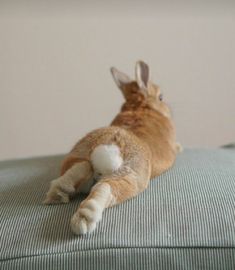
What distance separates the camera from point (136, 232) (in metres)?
0.66

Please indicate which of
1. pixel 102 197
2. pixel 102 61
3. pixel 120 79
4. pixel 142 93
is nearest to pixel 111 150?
pixel 102 197

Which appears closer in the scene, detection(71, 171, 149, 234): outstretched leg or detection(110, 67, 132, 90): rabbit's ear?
detection(71, 171, 149, 234): outstretched leg

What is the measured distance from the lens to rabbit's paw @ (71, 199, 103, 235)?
0.65m

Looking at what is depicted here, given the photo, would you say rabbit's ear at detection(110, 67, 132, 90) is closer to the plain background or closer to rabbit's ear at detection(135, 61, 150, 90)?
rabbit's ear at detection(135, 61, 150, 90)

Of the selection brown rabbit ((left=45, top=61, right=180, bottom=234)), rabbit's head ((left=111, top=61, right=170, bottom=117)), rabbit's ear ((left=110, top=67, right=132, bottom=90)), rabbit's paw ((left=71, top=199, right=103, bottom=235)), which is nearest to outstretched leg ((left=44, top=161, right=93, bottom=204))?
brown rabbit ((left=45, top=61, right=180, bottom=234))

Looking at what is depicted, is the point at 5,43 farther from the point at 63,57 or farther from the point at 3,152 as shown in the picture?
the point at 3,152

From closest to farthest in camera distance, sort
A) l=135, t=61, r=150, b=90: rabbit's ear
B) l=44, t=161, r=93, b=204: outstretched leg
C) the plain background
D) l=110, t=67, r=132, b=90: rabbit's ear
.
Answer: l=44, t=161, r=93, b=204: outstretched leg
l=135, t=61, r=150, b=90: rabbit's ear
l=110, t=67, r=132, b=90: rabbit's ear
the plain background

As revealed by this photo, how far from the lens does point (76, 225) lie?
0.65 metres

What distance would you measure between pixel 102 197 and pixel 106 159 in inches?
4.6

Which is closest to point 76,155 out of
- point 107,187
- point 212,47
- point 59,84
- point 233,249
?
point 107,187

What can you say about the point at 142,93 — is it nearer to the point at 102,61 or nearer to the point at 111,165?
the point at 111,165

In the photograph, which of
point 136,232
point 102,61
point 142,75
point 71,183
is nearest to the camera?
point 136,232

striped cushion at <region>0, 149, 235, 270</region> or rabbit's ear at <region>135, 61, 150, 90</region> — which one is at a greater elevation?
rabbit's ear at <region>135, 61, 150, 90</region>

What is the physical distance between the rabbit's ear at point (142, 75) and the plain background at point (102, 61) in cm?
59
